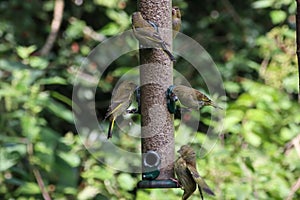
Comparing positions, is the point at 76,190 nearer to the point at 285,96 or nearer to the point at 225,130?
the point at 225,130

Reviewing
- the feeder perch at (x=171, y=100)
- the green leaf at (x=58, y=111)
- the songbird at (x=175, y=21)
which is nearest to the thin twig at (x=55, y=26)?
the green leaf at (x=58, y=111)

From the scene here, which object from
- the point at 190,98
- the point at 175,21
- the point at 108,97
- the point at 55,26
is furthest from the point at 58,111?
the point at 190,98

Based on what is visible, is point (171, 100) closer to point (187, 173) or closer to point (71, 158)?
point (187, 173)

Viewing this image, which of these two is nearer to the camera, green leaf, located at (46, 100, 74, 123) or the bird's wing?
the bird's wing

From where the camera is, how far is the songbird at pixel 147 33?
2.91m

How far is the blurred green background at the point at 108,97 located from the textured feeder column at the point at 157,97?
2.27 feet

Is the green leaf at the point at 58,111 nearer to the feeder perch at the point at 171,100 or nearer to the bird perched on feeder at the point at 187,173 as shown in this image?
the feeder perch at the point at 171,100

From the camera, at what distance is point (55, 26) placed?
563 cm

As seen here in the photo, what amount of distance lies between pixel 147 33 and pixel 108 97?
3.01 metres

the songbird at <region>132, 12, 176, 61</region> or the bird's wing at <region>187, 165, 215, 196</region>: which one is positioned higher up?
the songbird at <region>132, 12, 176, 61</region>

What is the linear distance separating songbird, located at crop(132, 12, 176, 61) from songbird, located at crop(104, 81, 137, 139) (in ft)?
0.63

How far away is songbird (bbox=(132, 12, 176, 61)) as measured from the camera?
2.91 m

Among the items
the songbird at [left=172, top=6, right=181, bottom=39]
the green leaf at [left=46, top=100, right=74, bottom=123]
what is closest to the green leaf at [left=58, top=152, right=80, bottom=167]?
the green leaf at [left=46, top=100, right=74, bottom=123]

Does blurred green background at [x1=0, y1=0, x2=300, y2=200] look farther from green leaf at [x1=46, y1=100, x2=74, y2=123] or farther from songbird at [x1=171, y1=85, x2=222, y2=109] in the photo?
songbird at [x1=171, y1=85, x2=222, y2=109]
